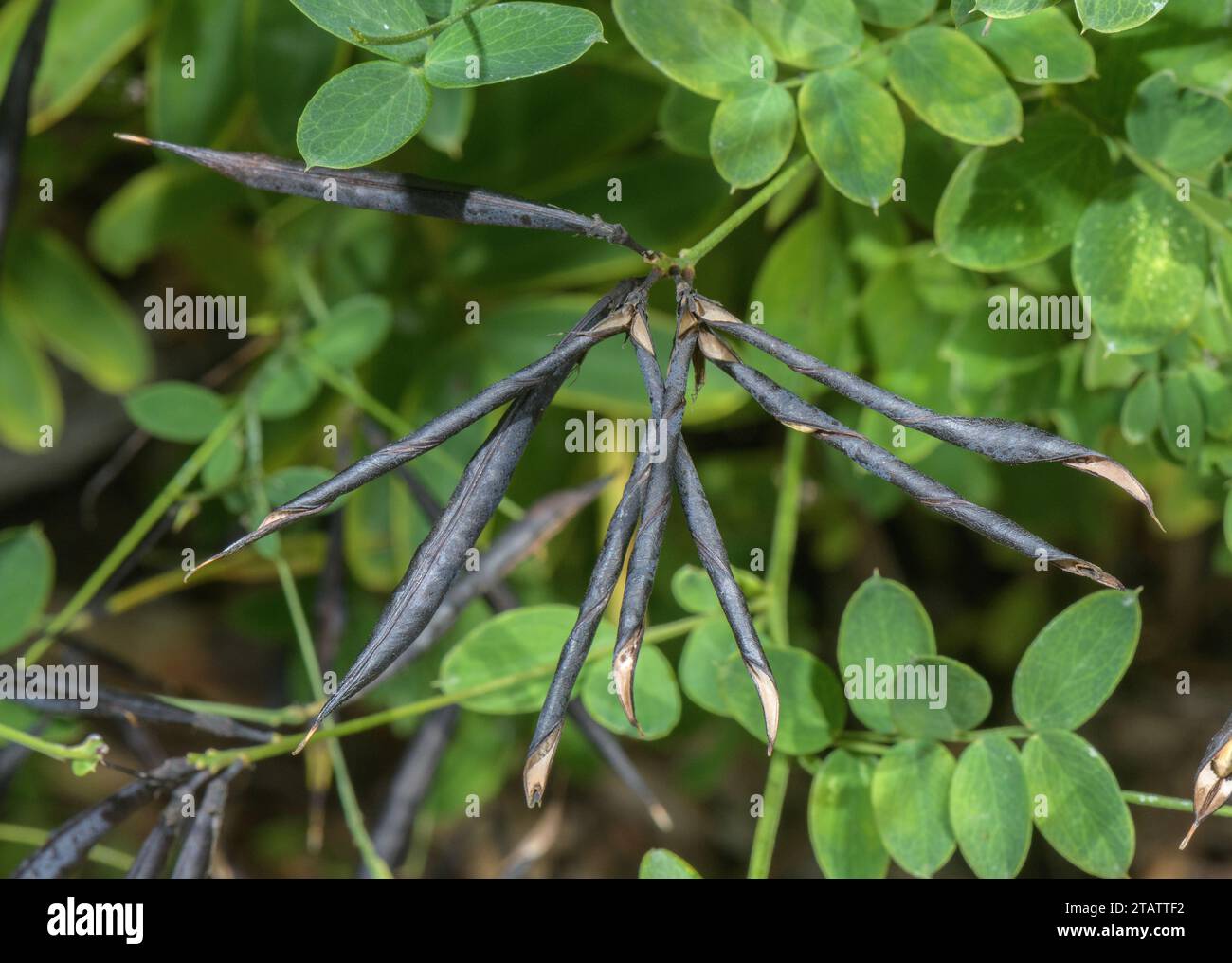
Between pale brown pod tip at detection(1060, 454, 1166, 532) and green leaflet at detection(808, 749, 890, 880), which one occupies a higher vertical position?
pale brown pod tip at detection(1060, 454, 1166, 532)

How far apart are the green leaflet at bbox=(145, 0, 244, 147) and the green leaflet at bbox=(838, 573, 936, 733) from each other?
3.66 ft

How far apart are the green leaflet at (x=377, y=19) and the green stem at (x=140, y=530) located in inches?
25.8

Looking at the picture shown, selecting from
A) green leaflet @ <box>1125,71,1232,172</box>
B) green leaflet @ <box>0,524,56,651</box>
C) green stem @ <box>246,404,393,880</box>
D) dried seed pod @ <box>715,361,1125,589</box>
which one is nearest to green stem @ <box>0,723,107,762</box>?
green stem @ <box>246,404,393,880</box>

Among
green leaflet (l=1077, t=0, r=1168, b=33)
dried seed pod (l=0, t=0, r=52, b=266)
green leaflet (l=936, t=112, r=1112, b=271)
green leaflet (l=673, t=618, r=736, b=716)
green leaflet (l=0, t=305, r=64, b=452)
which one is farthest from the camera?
green leaflet (l=0, t=305, r=64, b=452)

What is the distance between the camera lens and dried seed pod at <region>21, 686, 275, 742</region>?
1126 millimetres

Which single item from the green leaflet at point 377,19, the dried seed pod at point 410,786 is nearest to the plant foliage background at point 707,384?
the green leaflet at point 377,19

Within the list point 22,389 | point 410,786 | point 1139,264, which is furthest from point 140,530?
point 1139,264

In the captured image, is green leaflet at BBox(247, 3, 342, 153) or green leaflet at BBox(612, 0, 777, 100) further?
green leaflet at BBox(247, 3, 342, 153)

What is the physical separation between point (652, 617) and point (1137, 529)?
3.77 feet

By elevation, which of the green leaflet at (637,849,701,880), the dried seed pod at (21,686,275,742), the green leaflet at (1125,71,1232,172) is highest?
the green leaflet at (1125,71,1232,172)

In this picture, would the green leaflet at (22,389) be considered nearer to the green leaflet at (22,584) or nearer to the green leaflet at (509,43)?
the green leaflet at (22,584)

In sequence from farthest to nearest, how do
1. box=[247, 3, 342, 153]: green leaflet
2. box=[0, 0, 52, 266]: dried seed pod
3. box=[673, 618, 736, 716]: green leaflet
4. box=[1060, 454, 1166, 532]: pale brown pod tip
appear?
1. box=[247, 3, 342, 153]: green leaflet
2. box=[0, 0, 52, 266]: dried seed pod
3. box=[673, 618, 736, 716]: green leaflet
4. box=[1060, 454, 1166, 532]: pale brown pod tip

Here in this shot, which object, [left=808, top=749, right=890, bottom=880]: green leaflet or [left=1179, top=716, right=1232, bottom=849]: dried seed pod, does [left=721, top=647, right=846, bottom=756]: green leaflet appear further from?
[left=1179, top=716, right=1232, bottom=849]: dried seed pod

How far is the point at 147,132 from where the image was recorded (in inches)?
65.8
